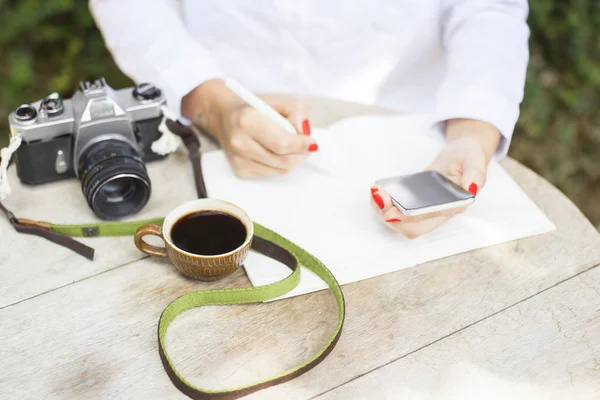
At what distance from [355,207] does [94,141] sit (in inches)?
16.5

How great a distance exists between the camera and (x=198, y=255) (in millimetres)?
814

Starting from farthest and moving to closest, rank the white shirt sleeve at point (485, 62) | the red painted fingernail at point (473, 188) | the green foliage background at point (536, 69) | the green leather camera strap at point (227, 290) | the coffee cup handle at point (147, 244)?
the green foliage background at point (536, 69)
the white shirt sleeve at point (485, 62)
the red painted fingernail at point (473, 188)
the coffee cup handle at point (147, 244)
the green leather camera strap at point (227, 290)

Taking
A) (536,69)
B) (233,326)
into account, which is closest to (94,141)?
(233,326)

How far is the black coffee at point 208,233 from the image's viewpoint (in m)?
0.86

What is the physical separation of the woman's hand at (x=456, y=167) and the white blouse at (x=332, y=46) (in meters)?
0.03

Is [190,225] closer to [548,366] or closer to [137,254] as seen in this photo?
[137,254]

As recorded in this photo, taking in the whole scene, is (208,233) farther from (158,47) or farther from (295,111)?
(158,47)

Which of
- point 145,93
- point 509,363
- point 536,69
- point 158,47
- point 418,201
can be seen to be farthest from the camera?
point 536,69

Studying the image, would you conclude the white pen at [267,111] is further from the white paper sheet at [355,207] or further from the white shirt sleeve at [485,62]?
the white shirt sleeve at [485,62]

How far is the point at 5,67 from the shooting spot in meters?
1.98

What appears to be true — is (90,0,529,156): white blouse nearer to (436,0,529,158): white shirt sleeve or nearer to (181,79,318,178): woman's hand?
(436,0,529,158): white shirt sleeve

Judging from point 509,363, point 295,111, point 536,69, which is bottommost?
point 536,69

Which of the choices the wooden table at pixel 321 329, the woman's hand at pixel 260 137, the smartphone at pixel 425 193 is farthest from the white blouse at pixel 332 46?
the wooden table at pixel 321 329

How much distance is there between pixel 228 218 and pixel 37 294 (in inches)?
10.8
